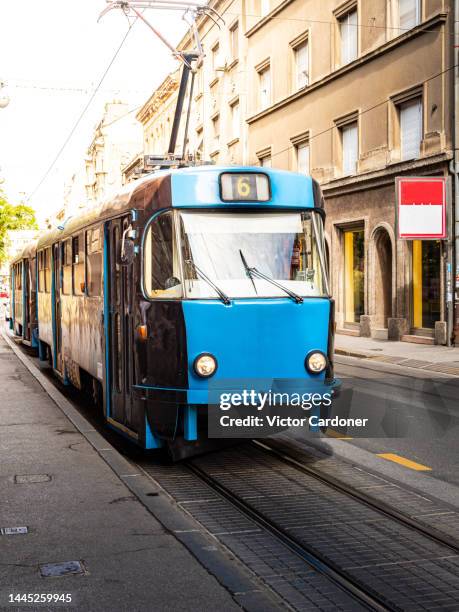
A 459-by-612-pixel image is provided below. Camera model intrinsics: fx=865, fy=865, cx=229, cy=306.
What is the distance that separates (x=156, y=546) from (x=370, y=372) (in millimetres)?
11675

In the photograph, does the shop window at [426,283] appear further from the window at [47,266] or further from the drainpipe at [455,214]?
the window at [47,266]

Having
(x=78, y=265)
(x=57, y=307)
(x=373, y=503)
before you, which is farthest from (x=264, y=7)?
(x=373, y=503)

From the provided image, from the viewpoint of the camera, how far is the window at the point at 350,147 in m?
27.2

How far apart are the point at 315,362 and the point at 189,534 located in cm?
263

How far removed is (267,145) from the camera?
34.5 meters

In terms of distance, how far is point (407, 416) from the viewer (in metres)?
11.0

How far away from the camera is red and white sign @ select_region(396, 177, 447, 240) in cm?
2156

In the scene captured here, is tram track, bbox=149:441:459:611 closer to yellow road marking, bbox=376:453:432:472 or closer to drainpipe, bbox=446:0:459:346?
yellow road marking, bbox=376:453:432:472

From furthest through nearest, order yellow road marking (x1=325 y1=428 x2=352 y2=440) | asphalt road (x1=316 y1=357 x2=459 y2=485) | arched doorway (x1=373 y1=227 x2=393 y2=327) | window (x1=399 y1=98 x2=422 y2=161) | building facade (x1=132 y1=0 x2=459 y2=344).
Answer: arched doorway (x1=373 y1=227 x2=393 y2=327) → window (x1=399 y1=98 x2=422 y2=161) → building facade (x1=132 y1=0 x2=459 y2=344) → yellow road marking (x1=325 y1=428 x2=352 y2=440) → asphalt road (x1=316 y1=357 x2=459 y2=485)

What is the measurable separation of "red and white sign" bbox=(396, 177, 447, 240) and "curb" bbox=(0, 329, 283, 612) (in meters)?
13.6

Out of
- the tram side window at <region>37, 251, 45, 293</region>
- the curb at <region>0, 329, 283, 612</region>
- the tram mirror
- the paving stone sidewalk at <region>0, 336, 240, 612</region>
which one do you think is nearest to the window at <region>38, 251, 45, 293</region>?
the tram side window at <region>37, 251, 45, 293</region>

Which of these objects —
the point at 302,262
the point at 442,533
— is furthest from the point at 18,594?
the point at 302,262

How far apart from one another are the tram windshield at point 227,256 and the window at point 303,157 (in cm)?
2290

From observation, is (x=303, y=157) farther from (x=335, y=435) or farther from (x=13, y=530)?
(x=13, y=530)
